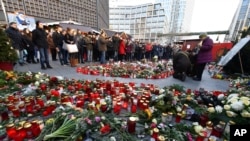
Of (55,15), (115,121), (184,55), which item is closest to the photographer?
Result: (115,121)

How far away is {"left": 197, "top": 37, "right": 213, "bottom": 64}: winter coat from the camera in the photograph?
571 cm

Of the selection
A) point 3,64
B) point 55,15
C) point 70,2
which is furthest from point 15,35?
point 70,2

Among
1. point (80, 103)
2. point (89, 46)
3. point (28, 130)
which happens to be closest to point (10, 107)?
point (28, 130)

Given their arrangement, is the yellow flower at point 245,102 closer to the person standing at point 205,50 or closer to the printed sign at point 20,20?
the person standing at point 205,50

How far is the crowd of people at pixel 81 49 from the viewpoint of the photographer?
6117mm

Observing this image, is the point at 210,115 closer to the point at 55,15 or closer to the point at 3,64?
the point at 3,64

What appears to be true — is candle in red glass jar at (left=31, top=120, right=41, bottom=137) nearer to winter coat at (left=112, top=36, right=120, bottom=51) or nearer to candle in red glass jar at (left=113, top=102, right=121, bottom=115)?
candle in red glass jar at (left=113, top=102, right=121, bottom=115)

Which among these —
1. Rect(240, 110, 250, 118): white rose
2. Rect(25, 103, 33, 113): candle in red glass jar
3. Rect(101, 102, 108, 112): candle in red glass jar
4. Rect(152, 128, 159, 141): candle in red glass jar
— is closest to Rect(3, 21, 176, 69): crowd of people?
Rect(25, 103, 33, 113): candle in red glass jar

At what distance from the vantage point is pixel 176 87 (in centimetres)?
399

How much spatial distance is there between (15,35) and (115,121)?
7.03 m

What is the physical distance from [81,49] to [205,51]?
23.2ft

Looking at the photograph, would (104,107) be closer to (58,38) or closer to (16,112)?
(16,112)

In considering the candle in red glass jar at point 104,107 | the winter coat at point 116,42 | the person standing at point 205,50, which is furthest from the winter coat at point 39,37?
the person standing at point 205,50

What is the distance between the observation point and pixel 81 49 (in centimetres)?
978
